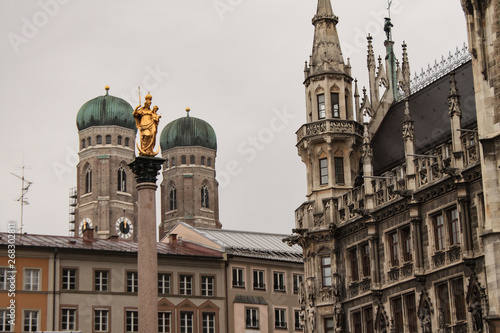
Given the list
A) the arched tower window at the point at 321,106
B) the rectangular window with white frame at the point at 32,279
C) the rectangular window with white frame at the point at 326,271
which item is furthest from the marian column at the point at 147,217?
the rectangular window with white frame at the point at 32,279

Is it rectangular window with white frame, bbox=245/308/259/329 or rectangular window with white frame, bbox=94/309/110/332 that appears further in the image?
rectangular window with white frame, bbox=245/308/259/329

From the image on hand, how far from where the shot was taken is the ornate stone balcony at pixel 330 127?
6812 cm

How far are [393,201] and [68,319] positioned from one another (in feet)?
113

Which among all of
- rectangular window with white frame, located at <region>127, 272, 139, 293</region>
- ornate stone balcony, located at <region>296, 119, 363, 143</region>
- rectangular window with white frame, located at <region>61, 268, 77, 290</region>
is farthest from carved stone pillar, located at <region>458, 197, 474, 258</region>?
rectangular window with white frame, located at <region>61, 268, 77, 290</region>

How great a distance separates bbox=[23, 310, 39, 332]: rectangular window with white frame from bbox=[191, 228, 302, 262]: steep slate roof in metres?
18.6

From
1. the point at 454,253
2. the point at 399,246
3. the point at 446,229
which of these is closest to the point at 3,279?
the point at 399,246

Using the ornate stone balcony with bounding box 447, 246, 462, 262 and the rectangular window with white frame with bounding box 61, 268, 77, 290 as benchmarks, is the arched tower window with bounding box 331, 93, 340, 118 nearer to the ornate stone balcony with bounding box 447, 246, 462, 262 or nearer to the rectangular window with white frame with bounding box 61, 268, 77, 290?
the ornate stone balcony with bounding box 447, 246, 462, 262

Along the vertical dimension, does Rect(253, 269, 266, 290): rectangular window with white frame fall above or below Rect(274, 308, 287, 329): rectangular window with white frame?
above

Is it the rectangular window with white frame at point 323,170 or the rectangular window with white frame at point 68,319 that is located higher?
the rectangular window with white frame at point 323,170

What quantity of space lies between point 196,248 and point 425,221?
41444 mm

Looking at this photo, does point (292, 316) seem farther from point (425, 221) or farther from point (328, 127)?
point (425, 221)

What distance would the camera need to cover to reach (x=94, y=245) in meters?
89.4

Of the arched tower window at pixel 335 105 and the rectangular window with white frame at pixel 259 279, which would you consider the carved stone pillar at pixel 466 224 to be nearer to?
the arched tower window at pixel 335 105

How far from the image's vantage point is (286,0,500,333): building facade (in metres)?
53.4
